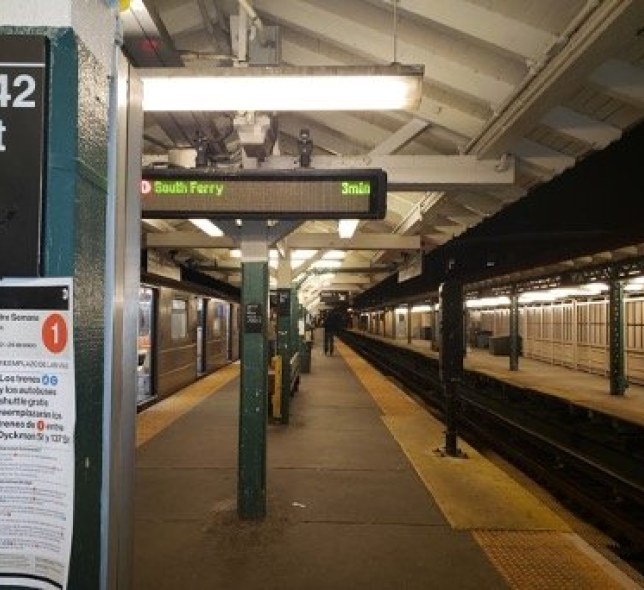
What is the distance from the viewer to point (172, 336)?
1245cm

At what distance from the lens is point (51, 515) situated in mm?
1369

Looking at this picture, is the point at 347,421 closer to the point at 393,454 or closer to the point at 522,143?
the point at 393,454

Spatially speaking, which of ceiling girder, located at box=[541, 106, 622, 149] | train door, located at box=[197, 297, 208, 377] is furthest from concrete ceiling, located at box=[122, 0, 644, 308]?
train door, located at box=[197, 297, 208, 377]

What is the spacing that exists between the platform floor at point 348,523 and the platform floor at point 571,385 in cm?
354

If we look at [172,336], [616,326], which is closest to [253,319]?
[172,336]

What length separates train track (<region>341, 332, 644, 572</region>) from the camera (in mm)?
6871

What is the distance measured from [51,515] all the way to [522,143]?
18.4 feet

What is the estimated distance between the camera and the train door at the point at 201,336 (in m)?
16.1

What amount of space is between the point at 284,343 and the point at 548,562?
6.50 metres

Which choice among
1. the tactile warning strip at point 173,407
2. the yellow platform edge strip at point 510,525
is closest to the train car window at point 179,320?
the tactile warning strip at point 173,407

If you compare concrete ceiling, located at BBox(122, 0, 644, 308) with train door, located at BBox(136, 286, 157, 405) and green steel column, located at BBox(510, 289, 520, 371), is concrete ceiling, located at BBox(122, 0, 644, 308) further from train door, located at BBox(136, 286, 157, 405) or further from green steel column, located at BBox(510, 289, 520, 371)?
green steel column, located at BBox(510, 289, 520, 371)

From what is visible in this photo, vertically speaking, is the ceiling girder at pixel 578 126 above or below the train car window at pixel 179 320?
above

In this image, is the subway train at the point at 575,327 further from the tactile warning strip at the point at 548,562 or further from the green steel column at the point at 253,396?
the green steel column at the point at 253,396

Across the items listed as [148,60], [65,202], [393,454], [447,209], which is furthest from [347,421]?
[65,202]
